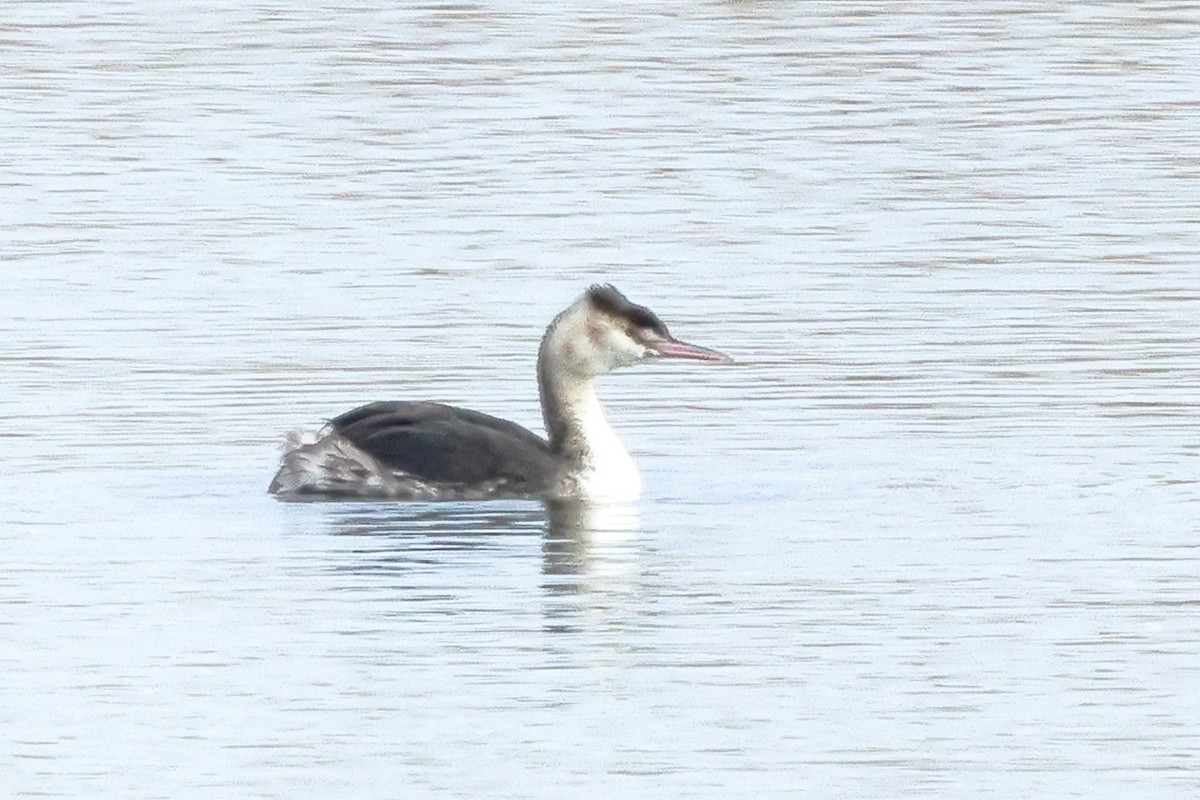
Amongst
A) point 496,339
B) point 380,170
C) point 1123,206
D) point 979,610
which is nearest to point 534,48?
point 380,170

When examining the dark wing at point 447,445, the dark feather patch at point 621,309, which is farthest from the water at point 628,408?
the dark feather patch at point 621,309

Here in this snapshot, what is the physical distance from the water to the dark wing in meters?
0.36

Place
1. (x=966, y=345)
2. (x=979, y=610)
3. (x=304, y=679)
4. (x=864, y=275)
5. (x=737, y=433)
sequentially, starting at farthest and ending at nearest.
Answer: (x=864, y=275)
(x=966, y=345)
(x=737, y=433)
(x=979, y=610)
(x=304, y=679)

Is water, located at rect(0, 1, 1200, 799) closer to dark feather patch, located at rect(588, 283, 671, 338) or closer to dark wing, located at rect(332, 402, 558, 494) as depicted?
dark wing, located at rect(332, 402, 558, 494)

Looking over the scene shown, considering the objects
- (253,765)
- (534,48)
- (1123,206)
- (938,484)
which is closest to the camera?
(253,765)

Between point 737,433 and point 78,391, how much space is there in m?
2.99

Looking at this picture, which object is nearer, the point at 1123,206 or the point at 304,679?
the point at 304,679

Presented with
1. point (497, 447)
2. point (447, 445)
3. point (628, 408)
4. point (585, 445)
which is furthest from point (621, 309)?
point (628, 408)

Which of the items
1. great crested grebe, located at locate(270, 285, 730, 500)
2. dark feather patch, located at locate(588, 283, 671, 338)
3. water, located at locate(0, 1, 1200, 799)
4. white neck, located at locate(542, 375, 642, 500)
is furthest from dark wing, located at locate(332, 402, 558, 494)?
dark feather patch, located at locate(588, 283, 671, 338)

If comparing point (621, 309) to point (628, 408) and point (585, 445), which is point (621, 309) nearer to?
point (585, 445)

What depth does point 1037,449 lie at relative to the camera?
15414 mm

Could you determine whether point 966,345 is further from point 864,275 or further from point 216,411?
point 216,411

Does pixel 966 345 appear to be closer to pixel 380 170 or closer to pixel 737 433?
pixel 737 433

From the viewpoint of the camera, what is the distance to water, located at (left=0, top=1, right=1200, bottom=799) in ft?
35.8
